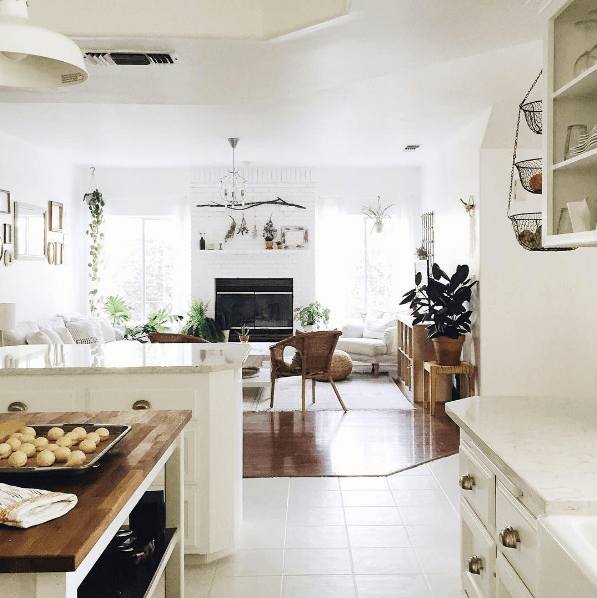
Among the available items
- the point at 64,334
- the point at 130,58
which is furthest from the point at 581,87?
the point at 64,334

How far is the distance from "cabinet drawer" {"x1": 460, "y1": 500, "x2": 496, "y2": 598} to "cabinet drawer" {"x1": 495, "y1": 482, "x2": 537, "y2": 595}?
11 centimetres

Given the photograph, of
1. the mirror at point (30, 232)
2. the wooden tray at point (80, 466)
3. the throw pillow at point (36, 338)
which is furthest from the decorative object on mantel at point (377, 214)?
the wooden tray at point (80, 466)

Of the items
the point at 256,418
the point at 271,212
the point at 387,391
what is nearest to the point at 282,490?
the point at 256,418

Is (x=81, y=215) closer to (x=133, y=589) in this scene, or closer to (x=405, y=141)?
(x=405, y=141)

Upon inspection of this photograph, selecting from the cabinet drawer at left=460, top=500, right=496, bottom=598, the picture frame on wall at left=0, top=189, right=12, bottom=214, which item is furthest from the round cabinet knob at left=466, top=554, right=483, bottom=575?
the picture frame on wall at left=0, top=189, right=12, bottom=214

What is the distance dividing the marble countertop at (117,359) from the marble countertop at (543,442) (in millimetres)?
1266

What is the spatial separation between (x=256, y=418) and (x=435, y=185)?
156 inches

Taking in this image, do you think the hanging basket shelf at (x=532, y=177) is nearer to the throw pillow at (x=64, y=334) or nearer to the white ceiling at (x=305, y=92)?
the white ceiling at (x=305, y=92)

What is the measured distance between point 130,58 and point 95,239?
622 centimetres

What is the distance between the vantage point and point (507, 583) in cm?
181

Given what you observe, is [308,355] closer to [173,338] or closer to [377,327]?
[173,338]

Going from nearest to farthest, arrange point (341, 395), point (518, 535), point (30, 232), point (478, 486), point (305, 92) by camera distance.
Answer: point (518, 535) < point (478, 486) < point (305, 92) < point (341, 395) < point (30, 232)

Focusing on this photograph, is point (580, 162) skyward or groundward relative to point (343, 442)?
skyward

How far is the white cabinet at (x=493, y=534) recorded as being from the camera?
5.49 feet
